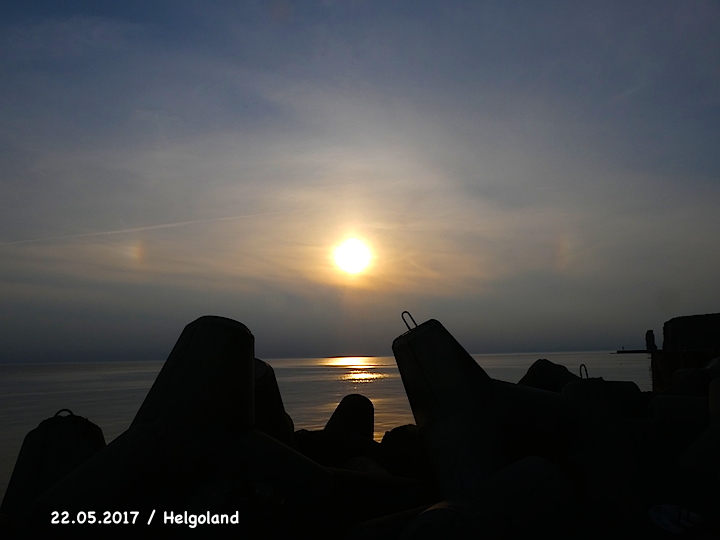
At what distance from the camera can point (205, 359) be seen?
4691 millimetres

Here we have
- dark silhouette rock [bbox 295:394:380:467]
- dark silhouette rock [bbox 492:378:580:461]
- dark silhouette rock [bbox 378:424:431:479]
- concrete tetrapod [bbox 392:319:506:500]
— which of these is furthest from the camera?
dark silhouette rock [bbox 295:394:380:467]

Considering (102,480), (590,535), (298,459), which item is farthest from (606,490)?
(102,480)

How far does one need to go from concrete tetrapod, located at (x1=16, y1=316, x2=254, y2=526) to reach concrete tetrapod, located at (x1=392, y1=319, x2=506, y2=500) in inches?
64.4

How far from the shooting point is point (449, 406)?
524 cm

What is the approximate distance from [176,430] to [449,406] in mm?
2431

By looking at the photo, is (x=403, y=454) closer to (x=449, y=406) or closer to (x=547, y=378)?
(x=449, y=406)

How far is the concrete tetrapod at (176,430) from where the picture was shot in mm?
3670

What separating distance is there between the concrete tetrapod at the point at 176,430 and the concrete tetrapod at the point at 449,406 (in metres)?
1.64

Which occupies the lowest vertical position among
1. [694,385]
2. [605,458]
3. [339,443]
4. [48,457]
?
[605,458]

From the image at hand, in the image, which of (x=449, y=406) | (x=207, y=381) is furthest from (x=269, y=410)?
(x=449, y=406)

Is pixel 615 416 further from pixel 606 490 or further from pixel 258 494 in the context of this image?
pixel 258 494

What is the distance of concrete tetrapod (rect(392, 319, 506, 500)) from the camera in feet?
15.8

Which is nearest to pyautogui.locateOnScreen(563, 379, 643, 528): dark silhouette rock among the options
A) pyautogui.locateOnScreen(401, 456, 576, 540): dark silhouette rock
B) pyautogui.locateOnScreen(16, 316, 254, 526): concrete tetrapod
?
pyautogui.locateOnScreen(401, 456, 576, 540): dark silhouette rock

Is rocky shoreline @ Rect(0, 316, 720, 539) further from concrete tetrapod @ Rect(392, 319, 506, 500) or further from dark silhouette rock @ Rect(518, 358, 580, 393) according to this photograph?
dark silhouette rock @ Rect(518, 358, 580, 393)
